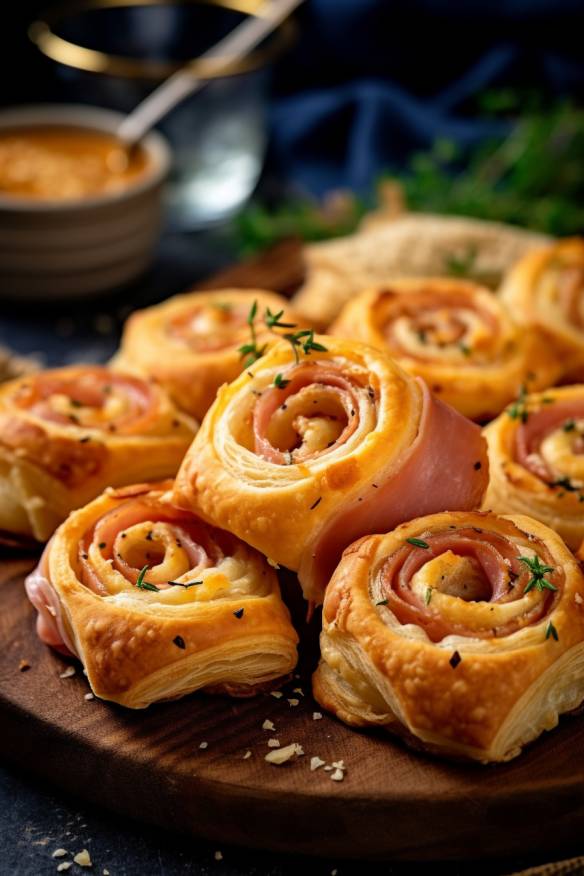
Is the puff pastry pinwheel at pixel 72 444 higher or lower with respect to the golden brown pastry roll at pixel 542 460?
higher

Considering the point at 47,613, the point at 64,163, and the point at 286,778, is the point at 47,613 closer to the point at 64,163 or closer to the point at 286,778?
the point at 286,778

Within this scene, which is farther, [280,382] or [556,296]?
[556,296]

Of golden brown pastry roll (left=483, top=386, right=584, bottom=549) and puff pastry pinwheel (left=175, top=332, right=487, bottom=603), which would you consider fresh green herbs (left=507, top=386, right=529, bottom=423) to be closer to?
golden brown pastry roll (left=483, top=386, right=584, bottom=549)

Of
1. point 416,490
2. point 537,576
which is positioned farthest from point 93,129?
point 537,576

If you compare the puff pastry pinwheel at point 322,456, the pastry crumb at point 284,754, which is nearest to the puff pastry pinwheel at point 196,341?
the puff pastry pinwheel at point 322,456

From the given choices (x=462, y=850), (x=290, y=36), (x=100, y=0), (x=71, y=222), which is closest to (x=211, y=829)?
(x=462, y=850)

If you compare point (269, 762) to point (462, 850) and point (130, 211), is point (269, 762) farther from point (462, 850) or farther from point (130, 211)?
point (130, 211)

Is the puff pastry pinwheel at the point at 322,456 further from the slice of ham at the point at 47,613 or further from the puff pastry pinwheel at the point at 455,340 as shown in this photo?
the puff pastry pinwheel at the point at 455,340
